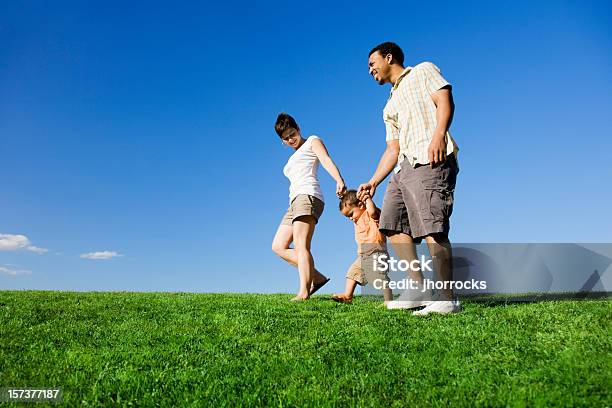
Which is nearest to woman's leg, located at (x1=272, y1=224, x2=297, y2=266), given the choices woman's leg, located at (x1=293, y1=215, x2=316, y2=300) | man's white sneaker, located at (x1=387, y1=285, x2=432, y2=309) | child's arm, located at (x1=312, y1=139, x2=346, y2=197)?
woman's leg, located at (x1=293, y1=215, x2=316, y2=300)

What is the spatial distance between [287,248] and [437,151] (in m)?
4.00

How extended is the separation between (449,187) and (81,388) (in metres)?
4.35

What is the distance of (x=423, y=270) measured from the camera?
7250 millimetres

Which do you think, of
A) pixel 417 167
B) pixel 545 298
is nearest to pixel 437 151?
pixel 417 167

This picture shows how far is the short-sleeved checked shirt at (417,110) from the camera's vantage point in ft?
21.2

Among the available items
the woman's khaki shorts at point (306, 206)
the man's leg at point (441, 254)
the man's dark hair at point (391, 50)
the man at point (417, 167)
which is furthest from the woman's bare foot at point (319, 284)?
the man's dark hair at point (391, 50)

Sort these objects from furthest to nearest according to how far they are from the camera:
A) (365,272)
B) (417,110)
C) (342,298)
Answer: (342,298) < (365,272) < (417,110)

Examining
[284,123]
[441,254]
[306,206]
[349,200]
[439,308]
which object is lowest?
[439,308]

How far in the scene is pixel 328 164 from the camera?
8.66 metres

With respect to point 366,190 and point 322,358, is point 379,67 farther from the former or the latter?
point 322,358

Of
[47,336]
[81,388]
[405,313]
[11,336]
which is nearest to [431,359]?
[405,313]

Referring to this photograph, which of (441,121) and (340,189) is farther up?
(441,121)

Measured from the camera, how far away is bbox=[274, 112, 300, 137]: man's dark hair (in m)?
9.25

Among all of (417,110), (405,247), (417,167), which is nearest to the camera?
(417,167)
